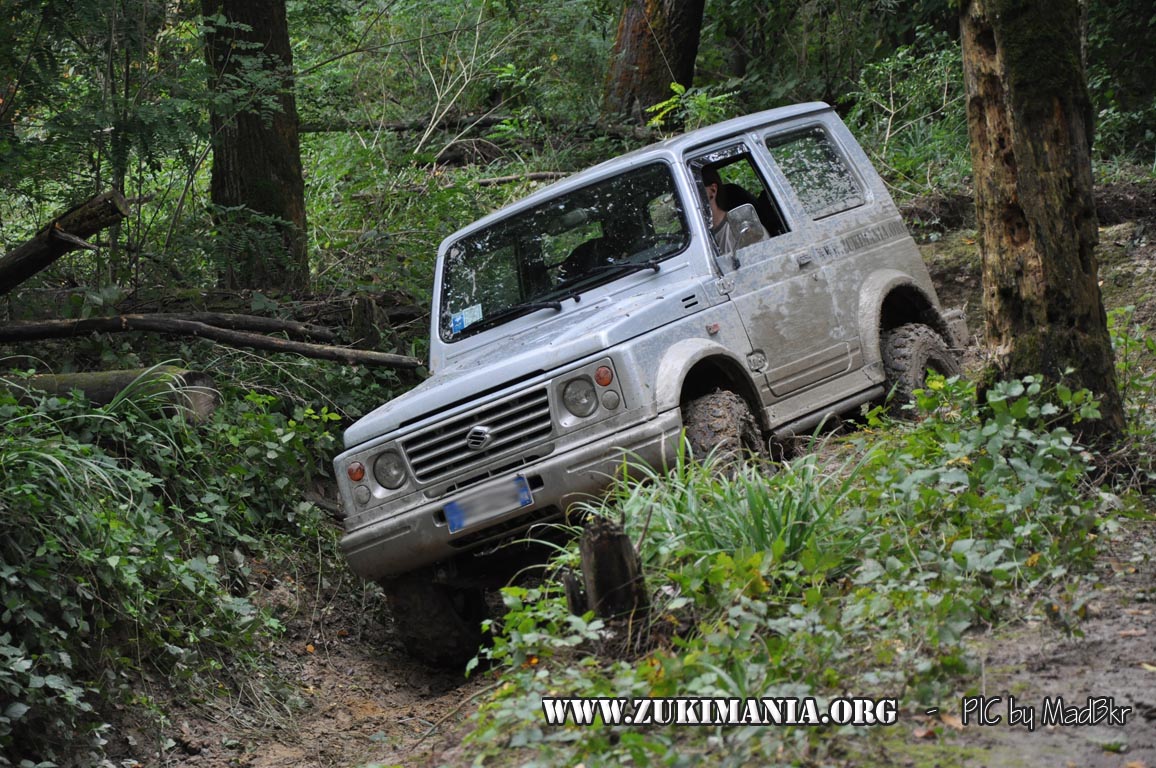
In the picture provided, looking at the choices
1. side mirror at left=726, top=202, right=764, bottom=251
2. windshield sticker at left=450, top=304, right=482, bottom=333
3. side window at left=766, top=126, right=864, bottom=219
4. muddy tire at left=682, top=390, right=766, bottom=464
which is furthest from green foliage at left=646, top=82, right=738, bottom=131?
muddy tire at left=682, top=390, right=766, bottom=464

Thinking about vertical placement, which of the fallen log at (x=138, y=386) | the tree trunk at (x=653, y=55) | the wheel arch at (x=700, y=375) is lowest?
the wheel arch at (x=700, y=375)

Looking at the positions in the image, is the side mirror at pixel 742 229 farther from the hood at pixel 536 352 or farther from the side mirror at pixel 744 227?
the hood at pixel 536 352

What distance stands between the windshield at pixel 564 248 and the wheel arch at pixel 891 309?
48.8 inches

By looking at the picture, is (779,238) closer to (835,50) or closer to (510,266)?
(510,266)

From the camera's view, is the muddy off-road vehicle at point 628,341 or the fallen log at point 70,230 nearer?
the muddy off-road vehicle at point 628,341

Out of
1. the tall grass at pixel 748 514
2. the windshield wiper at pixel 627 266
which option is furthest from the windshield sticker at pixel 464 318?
the tall grass at pixel 748 514

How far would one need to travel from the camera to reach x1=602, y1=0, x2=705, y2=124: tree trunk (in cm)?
1369

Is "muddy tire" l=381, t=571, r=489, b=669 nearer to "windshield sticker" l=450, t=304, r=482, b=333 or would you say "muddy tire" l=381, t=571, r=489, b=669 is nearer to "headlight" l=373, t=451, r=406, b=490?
"headlight" l=373, t=451, r=406, b=490

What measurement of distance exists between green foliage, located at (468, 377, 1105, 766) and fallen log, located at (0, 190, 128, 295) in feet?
10.2

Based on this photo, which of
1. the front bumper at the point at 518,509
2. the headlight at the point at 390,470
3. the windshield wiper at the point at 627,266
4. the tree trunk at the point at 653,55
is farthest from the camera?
the tree trunk at the point at 653,55

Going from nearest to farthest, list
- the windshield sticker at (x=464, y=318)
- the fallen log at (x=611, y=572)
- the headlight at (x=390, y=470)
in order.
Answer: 1. the fallen log at (x=611, y=572)
2. the headlight at (x=390, y=470)
3. the windshield sticker at (x=464, y=318)

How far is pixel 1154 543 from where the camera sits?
164 inches

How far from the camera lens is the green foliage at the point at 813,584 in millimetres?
3327

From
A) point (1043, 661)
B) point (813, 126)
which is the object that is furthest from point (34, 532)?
point (813, 126)
